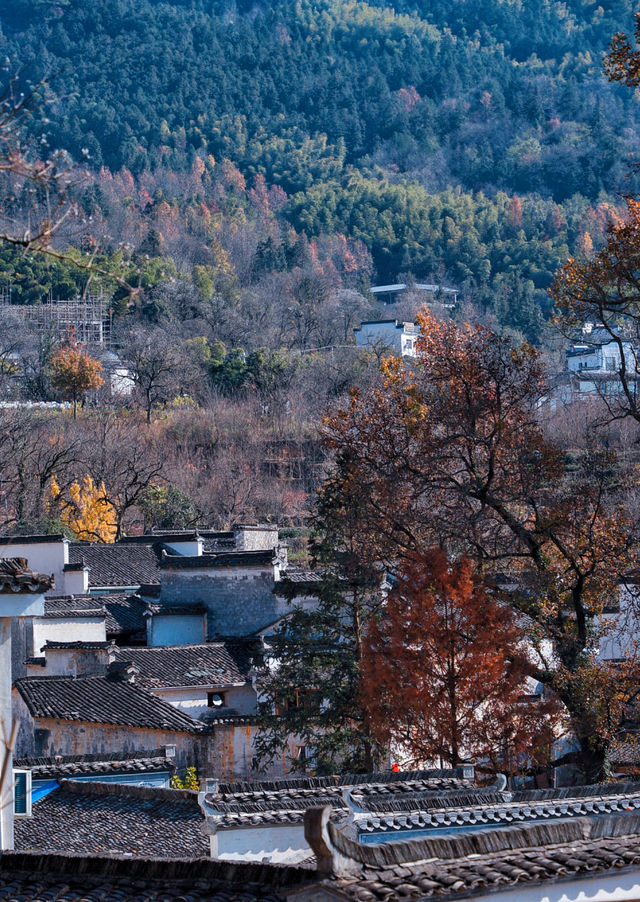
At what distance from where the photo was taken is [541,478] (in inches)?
790

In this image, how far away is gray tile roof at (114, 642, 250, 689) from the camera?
26.5 m

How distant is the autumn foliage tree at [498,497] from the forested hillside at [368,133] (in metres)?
79.1

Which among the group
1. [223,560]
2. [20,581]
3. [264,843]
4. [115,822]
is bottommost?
[264,843]

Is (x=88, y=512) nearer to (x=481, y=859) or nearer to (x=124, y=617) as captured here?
(x=124, y=617)

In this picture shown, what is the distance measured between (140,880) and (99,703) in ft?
53.0

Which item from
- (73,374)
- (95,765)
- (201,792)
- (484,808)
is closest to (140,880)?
(484,808)

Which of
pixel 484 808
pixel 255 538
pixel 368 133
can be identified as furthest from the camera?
pixel 368 133

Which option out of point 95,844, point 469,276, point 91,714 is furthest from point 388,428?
point 469,276

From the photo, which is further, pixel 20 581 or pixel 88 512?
pixel 88 512

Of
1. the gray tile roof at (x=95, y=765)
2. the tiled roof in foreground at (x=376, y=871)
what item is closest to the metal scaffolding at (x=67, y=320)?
the gray tile roof at (x=95, y=765)

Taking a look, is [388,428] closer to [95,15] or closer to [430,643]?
[430,643]

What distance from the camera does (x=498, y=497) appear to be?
19.9 metres

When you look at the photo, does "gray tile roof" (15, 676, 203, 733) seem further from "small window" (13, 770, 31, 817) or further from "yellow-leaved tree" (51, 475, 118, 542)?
"yellow-leaved tree" (51, 475, 118, 542)

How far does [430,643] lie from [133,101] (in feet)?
544
